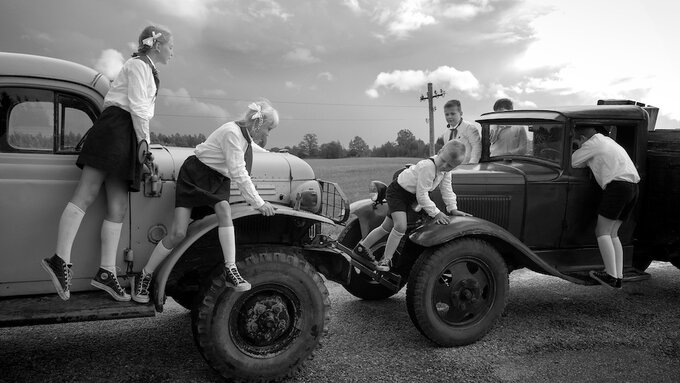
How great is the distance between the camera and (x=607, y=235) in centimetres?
516

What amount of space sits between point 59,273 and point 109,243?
342 mm

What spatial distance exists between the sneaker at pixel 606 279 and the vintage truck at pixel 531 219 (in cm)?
12

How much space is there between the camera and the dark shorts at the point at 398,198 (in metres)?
4.83

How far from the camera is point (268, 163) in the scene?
13.9ft

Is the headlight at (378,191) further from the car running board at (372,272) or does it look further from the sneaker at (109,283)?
the sneaker at (109,283)

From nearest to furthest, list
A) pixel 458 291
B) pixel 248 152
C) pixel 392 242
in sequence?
pixel 248 152
pixel 458 291
pixel 392 242

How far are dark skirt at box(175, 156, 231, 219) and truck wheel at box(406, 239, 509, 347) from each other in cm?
173

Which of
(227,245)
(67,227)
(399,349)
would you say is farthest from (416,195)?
(67,227)

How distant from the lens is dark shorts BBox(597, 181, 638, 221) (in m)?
5.05

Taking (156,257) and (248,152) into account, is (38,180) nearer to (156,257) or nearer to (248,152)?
(156,257)

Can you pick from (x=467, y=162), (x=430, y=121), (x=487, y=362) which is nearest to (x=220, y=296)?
(x=487, y=362)

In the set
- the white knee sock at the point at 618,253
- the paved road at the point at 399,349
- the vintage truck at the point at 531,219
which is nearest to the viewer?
the paved road at the point at 399,349

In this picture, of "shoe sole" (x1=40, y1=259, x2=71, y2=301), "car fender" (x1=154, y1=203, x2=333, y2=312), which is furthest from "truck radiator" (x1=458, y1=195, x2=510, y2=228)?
"shoe sole" (x1=40, y1=259, x2=71, y2=301)

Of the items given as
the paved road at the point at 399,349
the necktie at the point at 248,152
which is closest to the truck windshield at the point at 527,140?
the paved road at the point at 399,349
